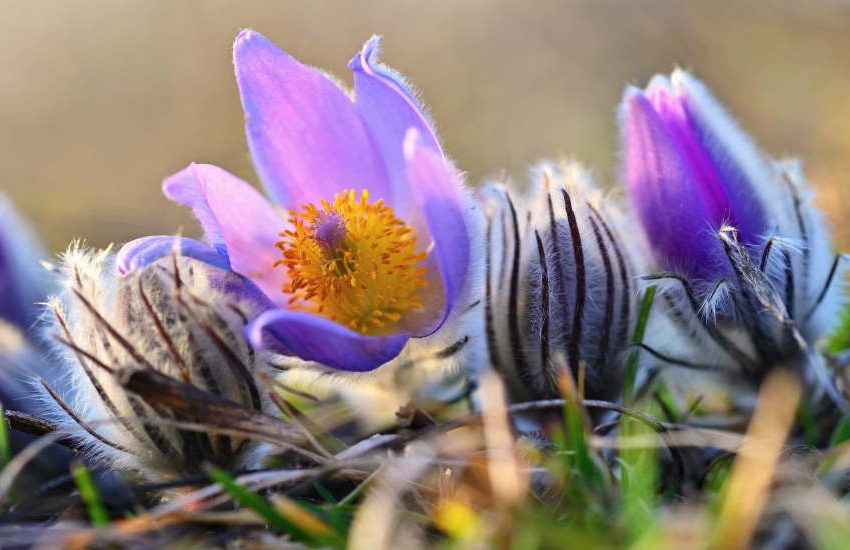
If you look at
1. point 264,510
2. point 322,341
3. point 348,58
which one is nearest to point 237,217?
point 322,341

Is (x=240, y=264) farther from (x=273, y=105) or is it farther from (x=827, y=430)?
(x=827, y=430)

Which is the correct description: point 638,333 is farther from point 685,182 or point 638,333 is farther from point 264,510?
point 264,510

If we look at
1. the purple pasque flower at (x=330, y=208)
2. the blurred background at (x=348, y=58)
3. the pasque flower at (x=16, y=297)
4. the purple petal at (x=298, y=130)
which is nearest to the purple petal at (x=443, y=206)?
the purple pasque flower at (x=330, y=208)

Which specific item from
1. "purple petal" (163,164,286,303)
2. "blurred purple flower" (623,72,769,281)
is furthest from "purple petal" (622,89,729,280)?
"purple petal" (163,164,286,303)

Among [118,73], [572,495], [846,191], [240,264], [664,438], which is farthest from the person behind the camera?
[118,73]

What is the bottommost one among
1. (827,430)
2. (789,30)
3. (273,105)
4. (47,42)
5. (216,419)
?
(827,430)

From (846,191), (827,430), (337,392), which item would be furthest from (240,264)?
(846,191)

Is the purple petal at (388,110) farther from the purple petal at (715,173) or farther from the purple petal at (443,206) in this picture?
the purple petal at (715,173)
